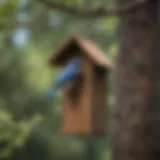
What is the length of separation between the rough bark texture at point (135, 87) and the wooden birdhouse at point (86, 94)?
0.06 meters

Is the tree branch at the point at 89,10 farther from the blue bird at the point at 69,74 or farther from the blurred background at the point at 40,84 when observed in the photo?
the blurred background at the point at 40,84

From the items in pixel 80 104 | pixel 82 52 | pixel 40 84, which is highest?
pixel 40 84

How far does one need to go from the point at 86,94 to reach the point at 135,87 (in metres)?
0.15

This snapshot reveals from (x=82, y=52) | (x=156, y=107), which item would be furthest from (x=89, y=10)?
(x=156, y=107)

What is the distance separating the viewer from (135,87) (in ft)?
3.95

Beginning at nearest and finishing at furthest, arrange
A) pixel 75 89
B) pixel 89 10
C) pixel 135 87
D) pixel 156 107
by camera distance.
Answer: pixel 89 10
pixel 135 87
pixel 75 89
pixel 156 107

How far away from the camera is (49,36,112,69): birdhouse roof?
1246 millimetres

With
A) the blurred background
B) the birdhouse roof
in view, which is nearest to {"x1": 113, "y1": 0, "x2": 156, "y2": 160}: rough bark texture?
the birdhouse roof

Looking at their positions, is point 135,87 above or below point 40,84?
below

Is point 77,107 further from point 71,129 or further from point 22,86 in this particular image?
point 22,86

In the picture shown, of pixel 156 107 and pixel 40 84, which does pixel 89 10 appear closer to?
pixel 156 107

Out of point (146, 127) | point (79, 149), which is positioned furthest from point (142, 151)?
point (79, 149)

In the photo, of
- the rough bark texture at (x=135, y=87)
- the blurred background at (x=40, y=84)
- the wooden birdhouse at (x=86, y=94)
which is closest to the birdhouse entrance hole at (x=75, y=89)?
the wooden birdhouse at (x=86, y=94)

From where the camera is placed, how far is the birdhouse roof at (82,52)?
1.25m
